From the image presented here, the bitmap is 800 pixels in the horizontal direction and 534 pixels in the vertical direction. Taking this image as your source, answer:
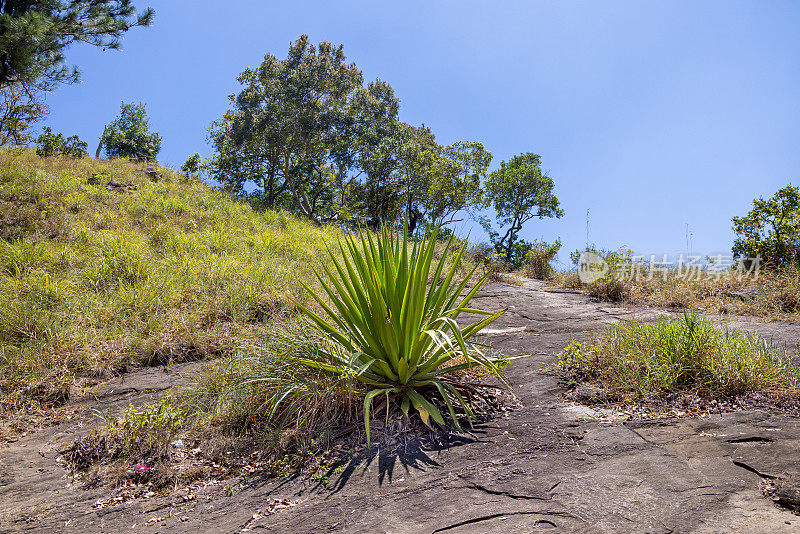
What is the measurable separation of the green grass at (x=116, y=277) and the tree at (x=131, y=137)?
17009 mm

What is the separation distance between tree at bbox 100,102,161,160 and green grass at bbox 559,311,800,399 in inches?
1168

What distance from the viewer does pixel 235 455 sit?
3.50 metres

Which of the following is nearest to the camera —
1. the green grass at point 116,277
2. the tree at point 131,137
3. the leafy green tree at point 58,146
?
the green grass at point 116,277

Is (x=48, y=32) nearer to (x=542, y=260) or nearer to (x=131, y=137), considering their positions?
(x=542, y=260)

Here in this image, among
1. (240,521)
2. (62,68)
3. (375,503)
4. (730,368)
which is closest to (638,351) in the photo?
(730,368)

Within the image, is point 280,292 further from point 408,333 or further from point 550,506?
point 550,506

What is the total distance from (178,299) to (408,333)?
14.9 ft

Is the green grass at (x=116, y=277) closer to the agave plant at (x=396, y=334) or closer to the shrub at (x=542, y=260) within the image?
the agave plant at (x=396, y=334)

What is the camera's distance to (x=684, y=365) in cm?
380

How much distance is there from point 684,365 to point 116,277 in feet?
26.4

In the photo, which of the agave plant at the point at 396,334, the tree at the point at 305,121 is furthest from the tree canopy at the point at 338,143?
the agave plant at the point at 396,334

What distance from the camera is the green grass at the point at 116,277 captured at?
5355mm

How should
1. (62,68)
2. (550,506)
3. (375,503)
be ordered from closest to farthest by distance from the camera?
(550,506) → (375,503) → (62,68)

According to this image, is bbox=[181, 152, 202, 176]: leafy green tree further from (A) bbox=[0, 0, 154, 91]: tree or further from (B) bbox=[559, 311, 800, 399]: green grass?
(B) bbox=[559, 311, 800, 399]: green grass
